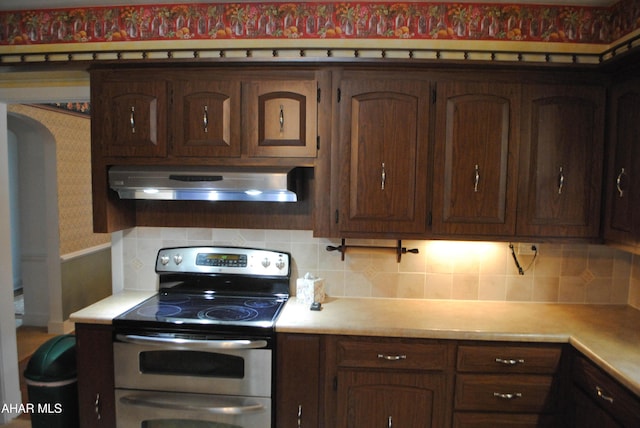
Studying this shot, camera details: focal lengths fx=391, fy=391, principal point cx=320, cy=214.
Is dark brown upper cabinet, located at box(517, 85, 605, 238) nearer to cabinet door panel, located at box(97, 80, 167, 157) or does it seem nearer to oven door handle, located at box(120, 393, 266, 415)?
oven door handle, located at box(120, 393, 266, 415)

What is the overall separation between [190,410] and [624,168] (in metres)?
2.44

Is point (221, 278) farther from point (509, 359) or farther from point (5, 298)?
point (509, 359)

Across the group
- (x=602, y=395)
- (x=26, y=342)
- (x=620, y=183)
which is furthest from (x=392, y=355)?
(x=26, y=342)

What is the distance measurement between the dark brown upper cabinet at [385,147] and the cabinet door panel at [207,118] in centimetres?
57

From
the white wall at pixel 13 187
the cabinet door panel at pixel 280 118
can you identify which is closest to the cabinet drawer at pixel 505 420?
the cabinet door panel at pixel 280 118

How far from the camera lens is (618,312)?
2.20 meters

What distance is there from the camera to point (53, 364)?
215 cm

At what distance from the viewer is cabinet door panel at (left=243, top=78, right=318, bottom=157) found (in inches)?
80.2

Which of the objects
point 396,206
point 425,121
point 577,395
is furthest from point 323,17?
point 577,395

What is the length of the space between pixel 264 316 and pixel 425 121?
51.8 inches

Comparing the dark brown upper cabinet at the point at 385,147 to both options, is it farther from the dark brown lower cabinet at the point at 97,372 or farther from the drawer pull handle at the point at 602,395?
the dark brown lower cabinet at the point at 97,372

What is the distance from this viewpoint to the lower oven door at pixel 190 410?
192cm

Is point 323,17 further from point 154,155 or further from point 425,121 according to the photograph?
point 154,155

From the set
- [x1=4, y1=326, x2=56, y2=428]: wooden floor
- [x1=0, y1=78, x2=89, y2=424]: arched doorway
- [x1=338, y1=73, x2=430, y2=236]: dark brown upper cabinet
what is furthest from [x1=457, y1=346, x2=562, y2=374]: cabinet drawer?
[x1=4, y1=326, x2=56, y2=428]: wooden floor
